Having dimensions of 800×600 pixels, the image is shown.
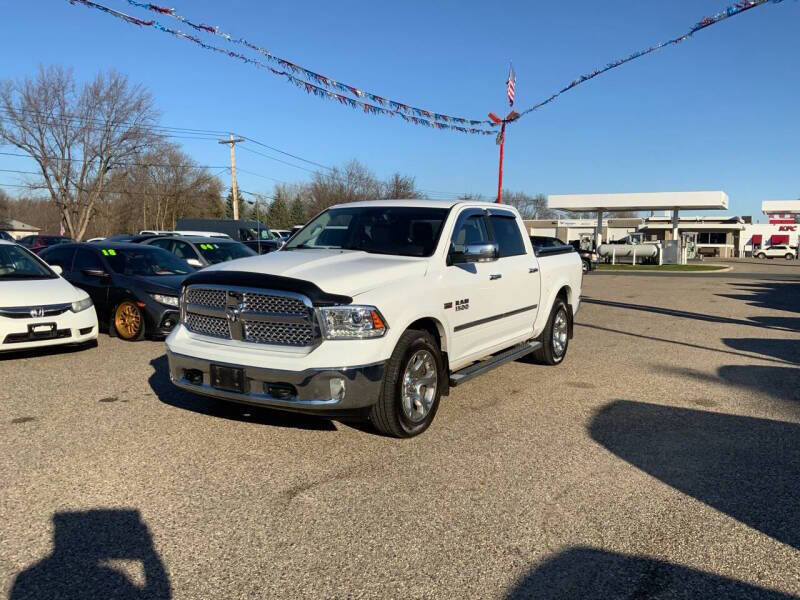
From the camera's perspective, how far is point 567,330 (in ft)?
27.2

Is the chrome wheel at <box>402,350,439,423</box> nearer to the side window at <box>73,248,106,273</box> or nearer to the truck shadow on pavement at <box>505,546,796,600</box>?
the truck shadow on pavement at <box>505,546,796,600</box>

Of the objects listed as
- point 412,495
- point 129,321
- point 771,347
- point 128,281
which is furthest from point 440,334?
point 771,347

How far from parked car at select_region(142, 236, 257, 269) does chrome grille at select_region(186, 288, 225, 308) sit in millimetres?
8982

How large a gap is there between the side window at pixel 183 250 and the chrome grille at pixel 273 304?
10020mm

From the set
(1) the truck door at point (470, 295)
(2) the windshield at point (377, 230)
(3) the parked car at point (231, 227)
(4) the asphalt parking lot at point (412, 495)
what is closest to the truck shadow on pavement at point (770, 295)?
(4) the asphalt parking lot at point (412, 495)

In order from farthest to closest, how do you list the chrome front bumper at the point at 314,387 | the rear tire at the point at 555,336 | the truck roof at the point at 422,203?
1. the rear tire at the point at 555,336
2. the truck roof at the point at 422,203
3. the chrome front bumper at the point at 314,387

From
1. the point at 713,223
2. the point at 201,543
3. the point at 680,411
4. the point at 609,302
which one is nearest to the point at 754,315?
the point at 609,302

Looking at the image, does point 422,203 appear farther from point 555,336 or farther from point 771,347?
point 771,347

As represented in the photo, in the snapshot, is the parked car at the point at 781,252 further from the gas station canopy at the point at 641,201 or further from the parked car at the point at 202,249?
the parked car at the point at 202,249

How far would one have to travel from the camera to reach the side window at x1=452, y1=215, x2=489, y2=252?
589 cm

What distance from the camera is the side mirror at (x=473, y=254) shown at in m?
5.42

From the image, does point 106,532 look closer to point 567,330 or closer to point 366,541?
point 366,541

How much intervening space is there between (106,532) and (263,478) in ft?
3.37

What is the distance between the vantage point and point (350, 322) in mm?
4445
